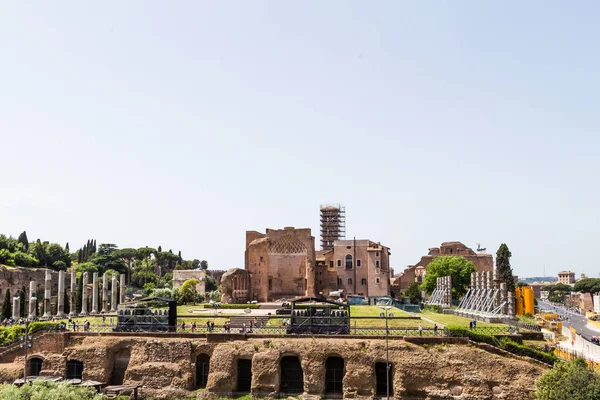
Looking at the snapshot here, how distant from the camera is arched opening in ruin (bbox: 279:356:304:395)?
33188 mm

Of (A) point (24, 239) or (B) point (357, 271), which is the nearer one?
(B) point (357, 271)

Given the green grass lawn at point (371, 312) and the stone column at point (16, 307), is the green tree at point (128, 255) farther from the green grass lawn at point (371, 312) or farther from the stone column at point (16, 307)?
the green grass lawn at point (371, 312)

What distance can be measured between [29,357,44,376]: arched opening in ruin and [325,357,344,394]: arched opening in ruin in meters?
18.9

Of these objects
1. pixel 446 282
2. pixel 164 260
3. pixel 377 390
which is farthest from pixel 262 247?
pixel 164 260

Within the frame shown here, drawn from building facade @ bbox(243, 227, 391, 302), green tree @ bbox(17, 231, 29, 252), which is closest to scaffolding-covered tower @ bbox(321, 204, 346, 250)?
building facade @ bbox(243, 227, 391, 302)

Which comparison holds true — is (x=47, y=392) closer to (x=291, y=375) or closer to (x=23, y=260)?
(x=291, y=375)

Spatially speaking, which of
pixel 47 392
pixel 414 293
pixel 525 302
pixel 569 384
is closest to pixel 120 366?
pixel 47 392

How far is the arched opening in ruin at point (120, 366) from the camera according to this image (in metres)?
35.2

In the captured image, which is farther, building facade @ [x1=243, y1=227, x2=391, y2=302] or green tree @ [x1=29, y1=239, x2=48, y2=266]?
green tree @ [x1=29, y1=239, x2=48, y2=266]

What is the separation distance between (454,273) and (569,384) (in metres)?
54.0

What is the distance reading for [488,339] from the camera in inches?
1289

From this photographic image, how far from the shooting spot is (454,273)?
7756cm

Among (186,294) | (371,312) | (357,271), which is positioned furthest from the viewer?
(357,271)

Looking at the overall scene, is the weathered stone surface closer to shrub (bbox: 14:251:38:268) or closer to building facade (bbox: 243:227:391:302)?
building facade (bbox: 243:227:391:302)
